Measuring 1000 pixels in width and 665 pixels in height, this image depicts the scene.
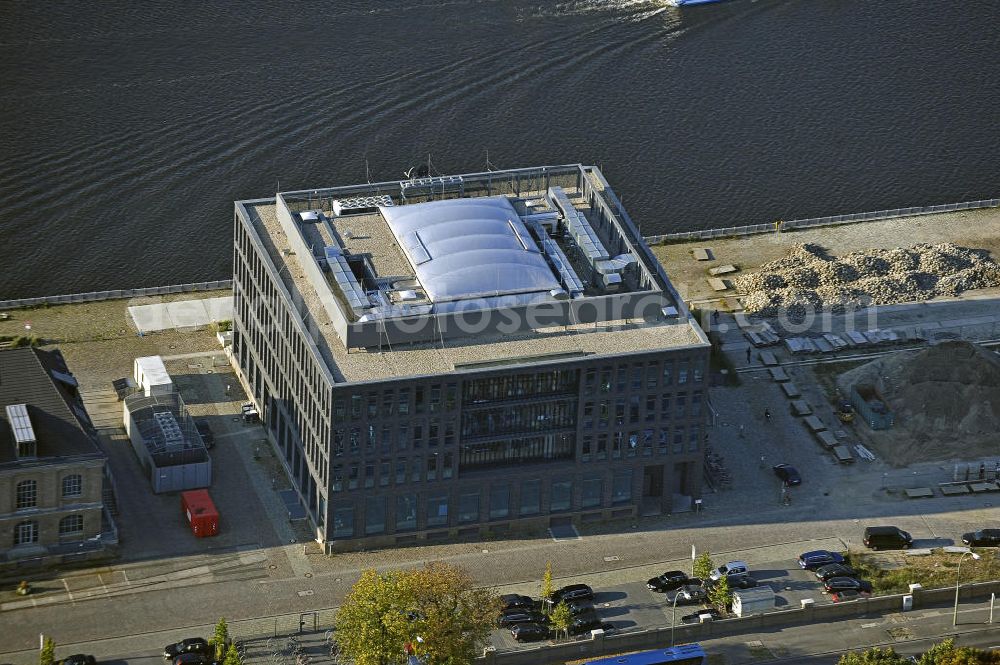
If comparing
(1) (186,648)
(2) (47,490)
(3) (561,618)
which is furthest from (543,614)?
(2) (47,490)

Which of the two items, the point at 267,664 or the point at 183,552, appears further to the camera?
the point at 183,552

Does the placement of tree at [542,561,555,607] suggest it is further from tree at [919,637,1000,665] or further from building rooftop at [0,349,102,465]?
building rooftop at [0,349,102,465]

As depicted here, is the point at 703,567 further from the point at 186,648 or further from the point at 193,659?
the point at 186,648

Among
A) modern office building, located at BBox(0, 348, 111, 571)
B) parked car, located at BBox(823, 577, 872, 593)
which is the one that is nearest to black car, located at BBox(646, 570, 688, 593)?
parked car, located at BBox(823, 577, 872, 593)

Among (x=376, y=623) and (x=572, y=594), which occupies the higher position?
(x=572, y=594)

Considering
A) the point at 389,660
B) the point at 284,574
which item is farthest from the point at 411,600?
the point at 284,574

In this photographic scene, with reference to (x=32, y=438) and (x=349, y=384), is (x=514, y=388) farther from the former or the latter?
(x=32, y=438)
